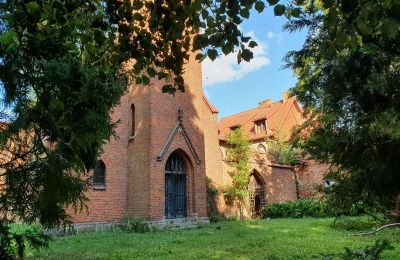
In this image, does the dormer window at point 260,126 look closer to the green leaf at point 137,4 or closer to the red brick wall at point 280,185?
the red brick wall at point 280,185

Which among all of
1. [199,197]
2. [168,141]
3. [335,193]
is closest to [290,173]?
[199,197]

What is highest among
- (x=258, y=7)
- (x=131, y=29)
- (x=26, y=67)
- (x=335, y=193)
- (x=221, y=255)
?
(x=131, y=29)

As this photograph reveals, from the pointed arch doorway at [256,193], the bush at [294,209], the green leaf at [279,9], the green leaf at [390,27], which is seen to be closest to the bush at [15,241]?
the green leaf at [279,9]

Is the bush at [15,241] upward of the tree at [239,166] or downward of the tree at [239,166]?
downward

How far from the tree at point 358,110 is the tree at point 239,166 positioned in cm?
1973

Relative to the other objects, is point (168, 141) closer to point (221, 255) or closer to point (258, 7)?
point (221, 255)

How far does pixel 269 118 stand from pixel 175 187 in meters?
22.4

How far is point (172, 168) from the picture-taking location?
727 inches

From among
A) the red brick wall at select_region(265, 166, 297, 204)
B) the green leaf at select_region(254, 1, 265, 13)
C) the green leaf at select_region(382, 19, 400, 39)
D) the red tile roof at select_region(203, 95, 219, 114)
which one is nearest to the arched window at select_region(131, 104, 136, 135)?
the red tile roof at select_region(203, 95, 219, 114)

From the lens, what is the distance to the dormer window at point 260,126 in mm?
37631

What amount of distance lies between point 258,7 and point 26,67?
1.71 m

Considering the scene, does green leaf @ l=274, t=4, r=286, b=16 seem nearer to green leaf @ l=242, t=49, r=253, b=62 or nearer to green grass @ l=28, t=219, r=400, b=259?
green leaf @ l=242, t=49, r=253, b=62

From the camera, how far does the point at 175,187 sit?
18.4m

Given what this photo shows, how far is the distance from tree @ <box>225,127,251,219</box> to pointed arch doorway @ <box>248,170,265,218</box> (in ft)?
4.29
